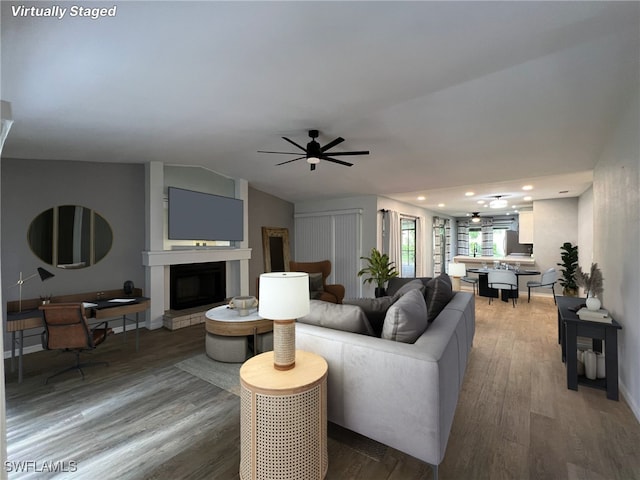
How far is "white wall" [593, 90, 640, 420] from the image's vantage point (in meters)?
2.24

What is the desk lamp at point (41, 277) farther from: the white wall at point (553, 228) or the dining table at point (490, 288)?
the white wall at point (553, 228)

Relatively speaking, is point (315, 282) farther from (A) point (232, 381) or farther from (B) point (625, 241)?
(B) point (625, 241)

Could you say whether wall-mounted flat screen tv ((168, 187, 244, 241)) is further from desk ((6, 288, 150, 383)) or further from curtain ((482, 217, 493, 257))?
curtain ((482, 217, 493, 257))

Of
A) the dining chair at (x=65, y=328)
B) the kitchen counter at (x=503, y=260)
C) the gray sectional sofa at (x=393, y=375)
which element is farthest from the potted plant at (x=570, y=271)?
the dining chair at (x=65, y=328)

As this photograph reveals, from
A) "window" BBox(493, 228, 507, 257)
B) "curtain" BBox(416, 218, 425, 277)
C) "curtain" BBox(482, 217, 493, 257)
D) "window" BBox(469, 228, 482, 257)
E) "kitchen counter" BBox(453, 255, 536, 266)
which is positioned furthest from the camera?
"window" BBox(469, 228, 482, 257)

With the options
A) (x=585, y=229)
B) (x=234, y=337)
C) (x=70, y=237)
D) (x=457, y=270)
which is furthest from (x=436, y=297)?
(x=585, y=229)

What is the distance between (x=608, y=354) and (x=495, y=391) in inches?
40.8

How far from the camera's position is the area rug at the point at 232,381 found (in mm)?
1909

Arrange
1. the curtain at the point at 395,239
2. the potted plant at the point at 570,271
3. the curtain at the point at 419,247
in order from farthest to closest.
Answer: the curtain at the point at 419,247, the curtain at the point at 395,239, the potted plant at the point at 570,271

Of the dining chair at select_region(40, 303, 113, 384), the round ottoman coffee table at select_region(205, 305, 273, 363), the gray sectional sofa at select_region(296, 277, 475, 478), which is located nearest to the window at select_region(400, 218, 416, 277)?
the round ottoman coffee table at select_region(205, 305, 273, 363)

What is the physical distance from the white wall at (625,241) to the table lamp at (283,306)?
8.69 feet

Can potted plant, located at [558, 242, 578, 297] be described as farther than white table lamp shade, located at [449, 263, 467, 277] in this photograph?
Yes

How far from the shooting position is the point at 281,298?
1671 millimetres

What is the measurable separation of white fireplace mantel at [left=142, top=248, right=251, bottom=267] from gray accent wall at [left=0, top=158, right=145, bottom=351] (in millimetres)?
280
